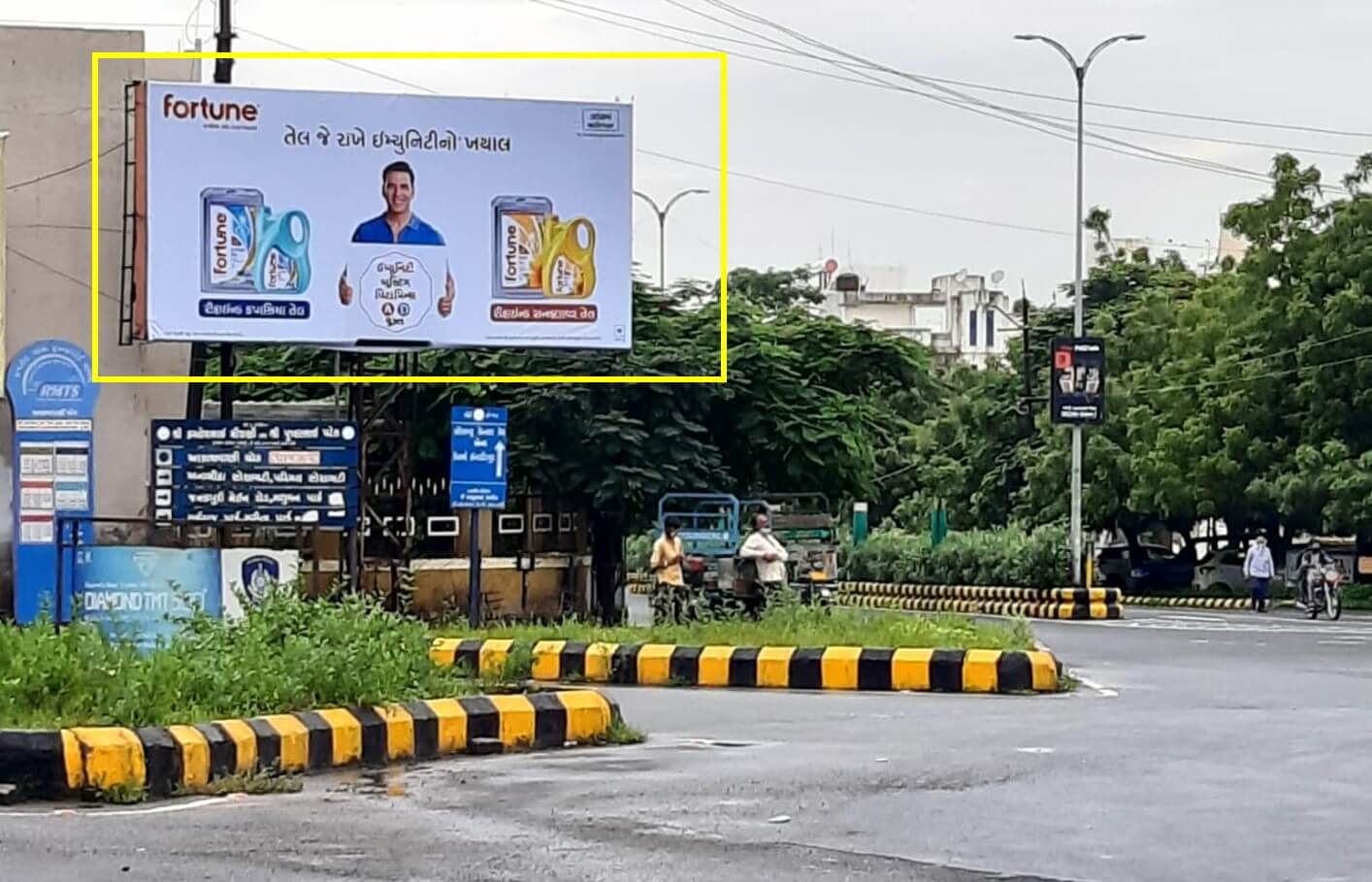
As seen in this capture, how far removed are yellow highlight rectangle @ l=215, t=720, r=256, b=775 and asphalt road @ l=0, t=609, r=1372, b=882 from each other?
36 centimetres

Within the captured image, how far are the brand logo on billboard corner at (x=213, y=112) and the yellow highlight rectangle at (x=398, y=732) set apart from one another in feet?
41.2

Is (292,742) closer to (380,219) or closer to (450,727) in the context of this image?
(450,727)

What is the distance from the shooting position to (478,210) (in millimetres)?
24172

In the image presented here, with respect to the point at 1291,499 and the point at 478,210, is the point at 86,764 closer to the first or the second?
the point at 478,210

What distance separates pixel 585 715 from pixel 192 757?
10.3ft

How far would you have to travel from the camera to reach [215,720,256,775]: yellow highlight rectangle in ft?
35.8

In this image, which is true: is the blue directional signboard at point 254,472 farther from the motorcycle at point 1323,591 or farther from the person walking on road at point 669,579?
the motorcycle at point 1323,591

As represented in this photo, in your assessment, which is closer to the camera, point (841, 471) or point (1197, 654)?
point (1197, 654)

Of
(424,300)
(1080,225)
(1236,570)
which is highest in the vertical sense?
(1080,225)

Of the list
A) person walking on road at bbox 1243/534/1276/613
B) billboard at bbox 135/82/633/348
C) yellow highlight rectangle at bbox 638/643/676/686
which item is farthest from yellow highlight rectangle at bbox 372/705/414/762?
person walking on road at bbox 1243/534/1276/613

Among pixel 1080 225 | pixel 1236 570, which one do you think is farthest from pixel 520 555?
pixel 1236 570

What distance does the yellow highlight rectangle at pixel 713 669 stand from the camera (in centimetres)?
1805

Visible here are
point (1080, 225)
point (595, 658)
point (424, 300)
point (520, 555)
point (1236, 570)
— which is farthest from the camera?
point (1236, 570)

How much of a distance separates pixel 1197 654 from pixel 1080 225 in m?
16.1
